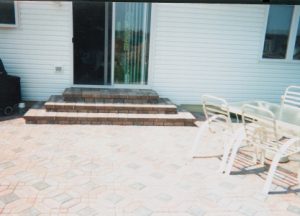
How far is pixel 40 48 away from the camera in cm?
613

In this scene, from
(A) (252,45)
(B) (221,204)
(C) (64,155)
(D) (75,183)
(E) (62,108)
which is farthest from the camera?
(A) (252,45)

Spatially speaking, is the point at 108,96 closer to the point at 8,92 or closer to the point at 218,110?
the point at 8,92

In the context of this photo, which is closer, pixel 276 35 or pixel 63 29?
pixel 63 29

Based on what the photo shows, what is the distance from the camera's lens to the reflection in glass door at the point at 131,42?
631cm

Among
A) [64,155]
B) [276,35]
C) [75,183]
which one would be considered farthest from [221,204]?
[276,35]

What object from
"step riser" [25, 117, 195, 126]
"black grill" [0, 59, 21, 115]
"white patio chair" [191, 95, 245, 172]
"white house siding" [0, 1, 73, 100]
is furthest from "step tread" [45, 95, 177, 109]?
"white patio chair" [191, 95, 245, 172]

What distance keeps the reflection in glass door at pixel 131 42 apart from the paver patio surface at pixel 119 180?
224cm

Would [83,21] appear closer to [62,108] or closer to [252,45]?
[62,108]

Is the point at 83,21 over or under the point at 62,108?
over

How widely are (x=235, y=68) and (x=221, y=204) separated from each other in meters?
4.54

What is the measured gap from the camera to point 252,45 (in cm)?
674

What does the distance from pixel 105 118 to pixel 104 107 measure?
1.08 feet

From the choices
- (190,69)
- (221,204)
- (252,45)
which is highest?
(252,45)

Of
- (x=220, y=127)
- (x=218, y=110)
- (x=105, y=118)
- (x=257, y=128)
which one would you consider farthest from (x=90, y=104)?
(x=257, y=128)
